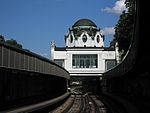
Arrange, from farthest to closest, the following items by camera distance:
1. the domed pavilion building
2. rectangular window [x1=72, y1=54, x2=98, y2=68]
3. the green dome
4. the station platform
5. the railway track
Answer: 1. the green dome
2. rectangular window [x1=72, y1=54, x2=98, y2=68]
3. the domed pavilion building
4. the railway track
5. the station platform

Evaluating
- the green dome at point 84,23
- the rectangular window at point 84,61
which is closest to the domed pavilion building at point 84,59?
the rectangular window at point 84,61

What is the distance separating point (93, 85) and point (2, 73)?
92961mm

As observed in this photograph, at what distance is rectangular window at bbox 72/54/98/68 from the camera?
4154 inches

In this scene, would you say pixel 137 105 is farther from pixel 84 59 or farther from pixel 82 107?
pixel 84 59

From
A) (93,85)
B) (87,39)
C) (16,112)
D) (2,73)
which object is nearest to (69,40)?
(87,39)

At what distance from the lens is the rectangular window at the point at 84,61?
106 metres

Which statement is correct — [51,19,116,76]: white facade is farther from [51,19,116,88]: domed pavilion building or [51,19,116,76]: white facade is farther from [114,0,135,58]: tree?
[114,0,135,58]: tree

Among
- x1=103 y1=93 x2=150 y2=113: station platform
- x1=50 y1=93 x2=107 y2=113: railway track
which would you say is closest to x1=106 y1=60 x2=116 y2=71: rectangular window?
x1=50 y1=93 x2=107 y2=113: railway track

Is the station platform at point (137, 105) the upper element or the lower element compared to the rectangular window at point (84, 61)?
lower

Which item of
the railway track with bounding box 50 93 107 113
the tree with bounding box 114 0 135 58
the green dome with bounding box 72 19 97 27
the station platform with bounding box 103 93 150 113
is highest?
the green dome with bounding box 72 19 97 27

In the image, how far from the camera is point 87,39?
410 ft

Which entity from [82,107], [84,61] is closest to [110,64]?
[84,61]

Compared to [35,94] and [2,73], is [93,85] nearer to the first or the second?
[35,94]

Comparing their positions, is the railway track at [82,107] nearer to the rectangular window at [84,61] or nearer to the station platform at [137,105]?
the station platform at [137,105]
